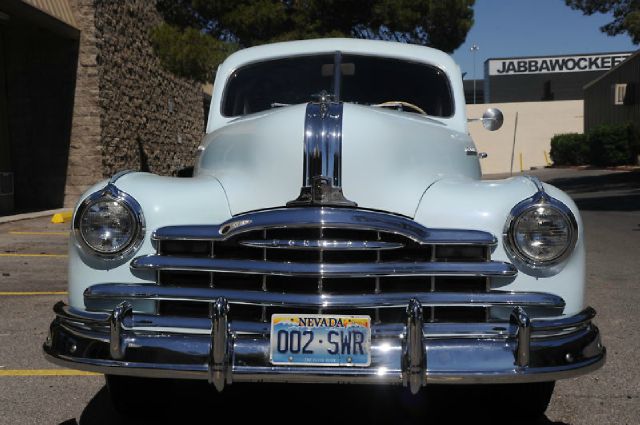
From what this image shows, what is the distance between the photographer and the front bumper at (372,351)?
2645 mm

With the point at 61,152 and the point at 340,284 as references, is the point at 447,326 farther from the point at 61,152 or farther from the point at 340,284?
the point at 61,152

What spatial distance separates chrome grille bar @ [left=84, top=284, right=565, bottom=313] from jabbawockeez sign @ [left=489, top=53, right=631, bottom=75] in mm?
48602

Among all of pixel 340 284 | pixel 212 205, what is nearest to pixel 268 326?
pixel 340 284

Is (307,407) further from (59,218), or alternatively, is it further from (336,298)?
(59,218)

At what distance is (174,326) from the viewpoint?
9.23ft

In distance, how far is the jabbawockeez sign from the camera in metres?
49.7

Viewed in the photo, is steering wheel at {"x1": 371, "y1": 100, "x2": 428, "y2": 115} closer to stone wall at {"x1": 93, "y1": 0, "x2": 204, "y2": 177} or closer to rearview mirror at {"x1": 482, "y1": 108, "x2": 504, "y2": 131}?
rearview mirror at {"x1": 482, "y1": 108, "x2": 504, "y2": 131}

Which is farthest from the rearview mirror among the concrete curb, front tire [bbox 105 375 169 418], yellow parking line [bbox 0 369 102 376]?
the concrete curb

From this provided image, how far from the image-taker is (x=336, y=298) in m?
2.79

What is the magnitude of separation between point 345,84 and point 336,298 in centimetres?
202

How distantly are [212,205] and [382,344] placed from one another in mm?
931

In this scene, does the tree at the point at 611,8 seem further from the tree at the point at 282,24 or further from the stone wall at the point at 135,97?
the stone wall at the point at 135,97

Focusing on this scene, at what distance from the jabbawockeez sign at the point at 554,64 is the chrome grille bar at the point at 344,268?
160 ft

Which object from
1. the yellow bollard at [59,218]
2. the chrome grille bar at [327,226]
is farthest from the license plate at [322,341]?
the yellow bollard at [59,218]
